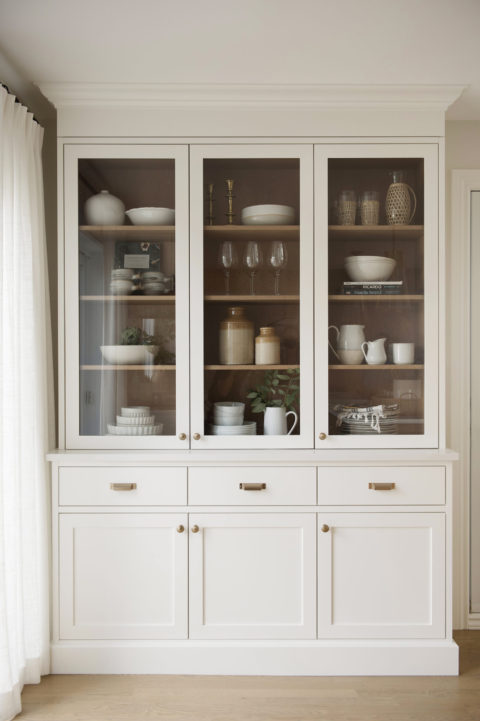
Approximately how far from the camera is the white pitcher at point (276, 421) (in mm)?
2432

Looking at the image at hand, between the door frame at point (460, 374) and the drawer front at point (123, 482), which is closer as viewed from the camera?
the drawer front at point (123, 482)

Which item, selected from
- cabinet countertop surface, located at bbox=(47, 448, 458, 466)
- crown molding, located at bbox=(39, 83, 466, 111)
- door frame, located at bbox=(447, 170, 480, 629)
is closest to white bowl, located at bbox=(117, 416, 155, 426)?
cabinet countertop surface, located at bbox=(47, 448, 458, 466)

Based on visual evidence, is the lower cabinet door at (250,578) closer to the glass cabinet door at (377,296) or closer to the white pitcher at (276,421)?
the white pitcher at (276,421)

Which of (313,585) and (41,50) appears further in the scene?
(313,585)

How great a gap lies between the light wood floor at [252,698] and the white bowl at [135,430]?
102cm

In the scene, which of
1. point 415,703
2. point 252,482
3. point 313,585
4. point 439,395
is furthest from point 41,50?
point 415,703

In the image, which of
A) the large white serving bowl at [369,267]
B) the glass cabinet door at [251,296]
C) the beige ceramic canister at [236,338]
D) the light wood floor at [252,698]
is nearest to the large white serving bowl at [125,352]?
the glass cabinet door at [251,296]

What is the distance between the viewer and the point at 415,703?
2182 millimetres

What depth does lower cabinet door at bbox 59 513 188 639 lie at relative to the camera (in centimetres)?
237

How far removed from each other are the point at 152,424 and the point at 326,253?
1068mm

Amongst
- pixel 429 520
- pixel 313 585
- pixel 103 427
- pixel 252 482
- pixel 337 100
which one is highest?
pixel 337 100

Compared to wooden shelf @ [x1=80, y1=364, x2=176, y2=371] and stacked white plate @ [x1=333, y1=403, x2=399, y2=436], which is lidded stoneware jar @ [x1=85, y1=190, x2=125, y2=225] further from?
stacked white plate @ [x1=333, y1=403, x2=399, y2=436]

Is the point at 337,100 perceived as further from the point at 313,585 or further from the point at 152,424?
the point at 313,585

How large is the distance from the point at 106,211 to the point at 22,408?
0.92m
